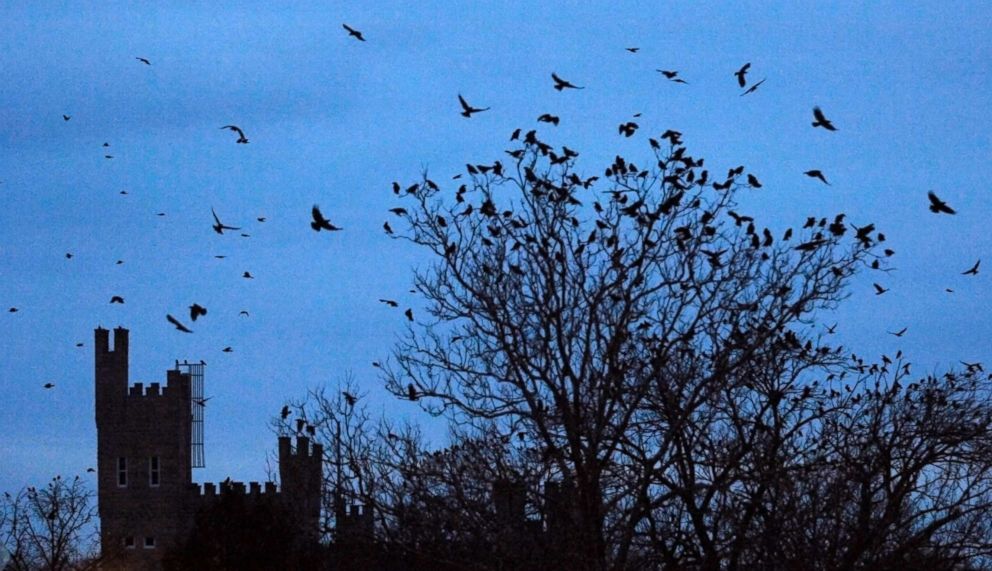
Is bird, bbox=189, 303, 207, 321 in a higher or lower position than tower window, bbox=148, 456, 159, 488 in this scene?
lower

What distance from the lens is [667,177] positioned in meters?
29.9

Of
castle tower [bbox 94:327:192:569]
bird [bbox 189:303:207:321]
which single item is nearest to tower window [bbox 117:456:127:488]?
castle tower [bbox 94:327:192:569]

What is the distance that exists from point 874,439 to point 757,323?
9.80 ft

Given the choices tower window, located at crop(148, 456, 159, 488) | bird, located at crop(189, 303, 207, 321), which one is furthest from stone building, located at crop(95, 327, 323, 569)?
bird, located at crop(189, 303, 207, 321)

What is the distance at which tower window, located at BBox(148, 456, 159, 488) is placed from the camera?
265 ft

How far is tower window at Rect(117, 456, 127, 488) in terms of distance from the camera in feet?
266

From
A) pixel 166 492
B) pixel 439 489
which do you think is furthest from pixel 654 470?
pixel 166 492

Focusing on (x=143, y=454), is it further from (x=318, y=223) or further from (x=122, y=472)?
(x=318, y=223)

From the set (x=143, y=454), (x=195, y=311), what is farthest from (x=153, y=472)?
(x=195, y=311)

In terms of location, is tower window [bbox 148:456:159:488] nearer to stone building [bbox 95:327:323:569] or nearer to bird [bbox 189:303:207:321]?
stone building [bbox 95:327:323:569]

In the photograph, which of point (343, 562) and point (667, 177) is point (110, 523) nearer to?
point (343, 562)

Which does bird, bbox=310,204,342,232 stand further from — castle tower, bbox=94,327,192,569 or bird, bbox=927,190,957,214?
castle tower, bbox=94,327,192,569

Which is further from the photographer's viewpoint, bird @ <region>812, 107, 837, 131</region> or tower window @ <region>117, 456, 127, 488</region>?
tower window @ <region>117, 456, 127, 488</region>

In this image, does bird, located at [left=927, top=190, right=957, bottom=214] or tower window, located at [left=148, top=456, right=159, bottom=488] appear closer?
bird, located at [left=927, top=190, right=957, bottom=214]
